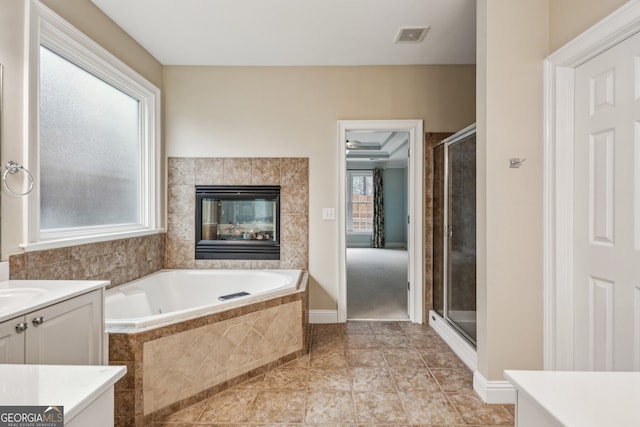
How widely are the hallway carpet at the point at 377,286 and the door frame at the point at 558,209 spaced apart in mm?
1656

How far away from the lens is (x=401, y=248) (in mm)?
9117

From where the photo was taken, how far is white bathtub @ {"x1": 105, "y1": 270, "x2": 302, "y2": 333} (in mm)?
2398

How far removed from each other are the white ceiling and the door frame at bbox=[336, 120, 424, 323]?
61 centimetres

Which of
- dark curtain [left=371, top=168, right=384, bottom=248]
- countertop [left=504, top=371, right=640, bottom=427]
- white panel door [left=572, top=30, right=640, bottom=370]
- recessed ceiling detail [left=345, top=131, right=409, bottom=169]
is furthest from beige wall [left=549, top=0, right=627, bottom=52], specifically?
A: dark curtain [left=371, top=168, right=384, bottom=248]

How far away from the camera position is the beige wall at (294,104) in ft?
10.7

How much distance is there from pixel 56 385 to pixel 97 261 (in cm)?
195

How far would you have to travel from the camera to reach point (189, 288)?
121 inches

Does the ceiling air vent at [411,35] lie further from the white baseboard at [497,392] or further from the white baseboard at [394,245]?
the white baseboard at [394,245]

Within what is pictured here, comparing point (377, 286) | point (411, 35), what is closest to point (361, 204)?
point (377, 286)

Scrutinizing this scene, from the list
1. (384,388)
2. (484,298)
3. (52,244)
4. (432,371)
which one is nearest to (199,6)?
(52,244)

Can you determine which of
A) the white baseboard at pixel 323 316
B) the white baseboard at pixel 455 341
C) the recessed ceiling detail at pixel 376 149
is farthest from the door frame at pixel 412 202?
the recessed ceiling detail at pixel 376 149

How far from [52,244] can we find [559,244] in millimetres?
2953

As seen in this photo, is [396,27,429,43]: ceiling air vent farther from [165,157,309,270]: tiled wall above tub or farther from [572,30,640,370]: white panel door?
[165,157,309,270]: tiled wall above tub

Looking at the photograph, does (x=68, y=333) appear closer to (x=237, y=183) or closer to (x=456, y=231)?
(x=237, y=183)
